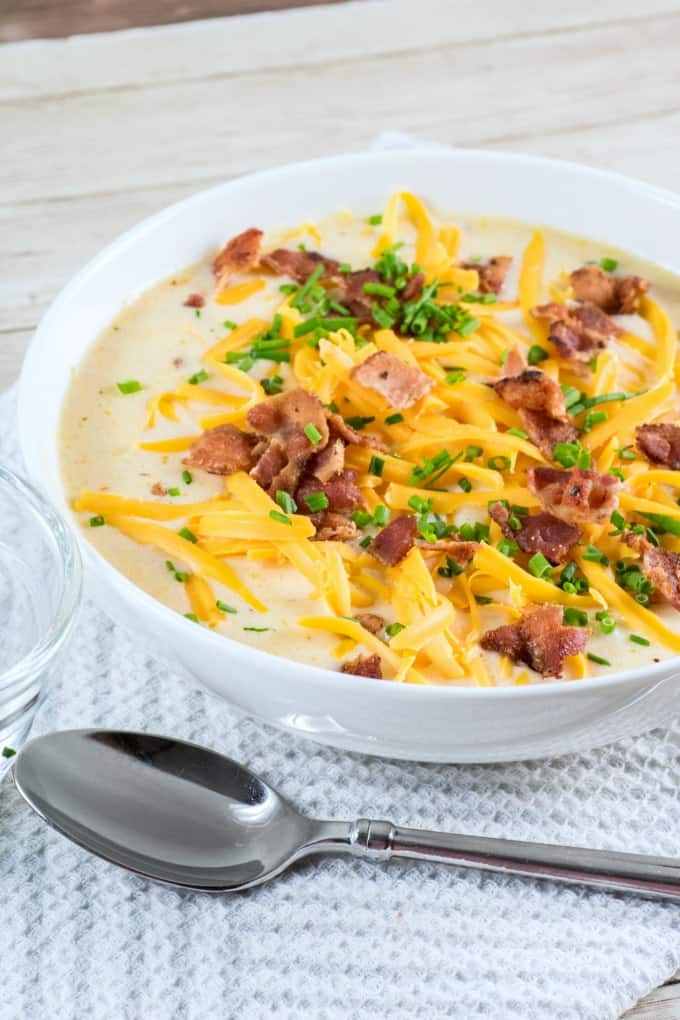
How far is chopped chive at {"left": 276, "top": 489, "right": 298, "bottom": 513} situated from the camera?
2.61 meters

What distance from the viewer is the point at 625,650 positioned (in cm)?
242

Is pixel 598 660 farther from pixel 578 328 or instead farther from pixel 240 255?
pixel 240 255


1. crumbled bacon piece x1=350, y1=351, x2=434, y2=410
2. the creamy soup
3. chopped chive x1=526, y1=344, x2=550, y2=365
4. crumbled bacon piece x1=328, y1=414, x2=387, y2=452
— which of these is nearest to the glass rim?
the creamy soup

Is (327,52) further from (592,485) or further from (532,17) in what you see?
(592,485)

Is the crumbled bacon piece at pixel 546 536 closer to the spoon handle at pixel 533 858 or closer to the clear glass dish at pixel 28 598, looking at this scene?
the spoon handle at pixel 533 858

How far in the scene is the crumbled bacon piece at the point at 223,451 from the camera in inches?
106

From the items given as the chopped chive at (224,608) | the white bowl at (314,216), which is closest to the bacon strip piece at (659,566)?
the white bowl at (314,216)

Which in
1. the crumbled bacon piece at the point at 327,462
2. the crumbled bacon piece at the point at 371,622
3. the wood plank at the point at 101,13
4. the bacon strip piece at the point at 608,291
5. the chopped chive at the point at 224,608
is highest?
the crumbled bacon piece at the point at 327,462

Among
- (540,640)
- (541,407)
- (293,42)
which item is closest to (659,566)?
(540,640)

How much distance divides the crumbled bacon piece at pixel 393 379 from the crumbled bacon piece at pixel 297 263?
54 cm

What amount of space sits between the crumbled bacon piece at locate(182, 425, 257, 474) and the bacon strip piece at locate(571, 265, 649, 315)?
0.97 m

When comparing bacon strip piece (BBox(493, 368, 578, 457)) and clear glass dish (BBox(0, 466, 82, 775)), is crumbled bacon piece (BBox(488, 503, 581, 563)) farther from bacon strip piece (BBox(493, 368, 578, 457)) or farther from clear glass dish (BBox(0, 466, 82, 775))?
clear glass dish (BBox(0, 466, 82, 775))

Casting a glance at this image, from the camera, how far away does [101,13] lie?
519 cm

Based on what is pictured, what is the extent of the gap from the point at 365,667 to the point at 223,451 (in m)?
0.60
